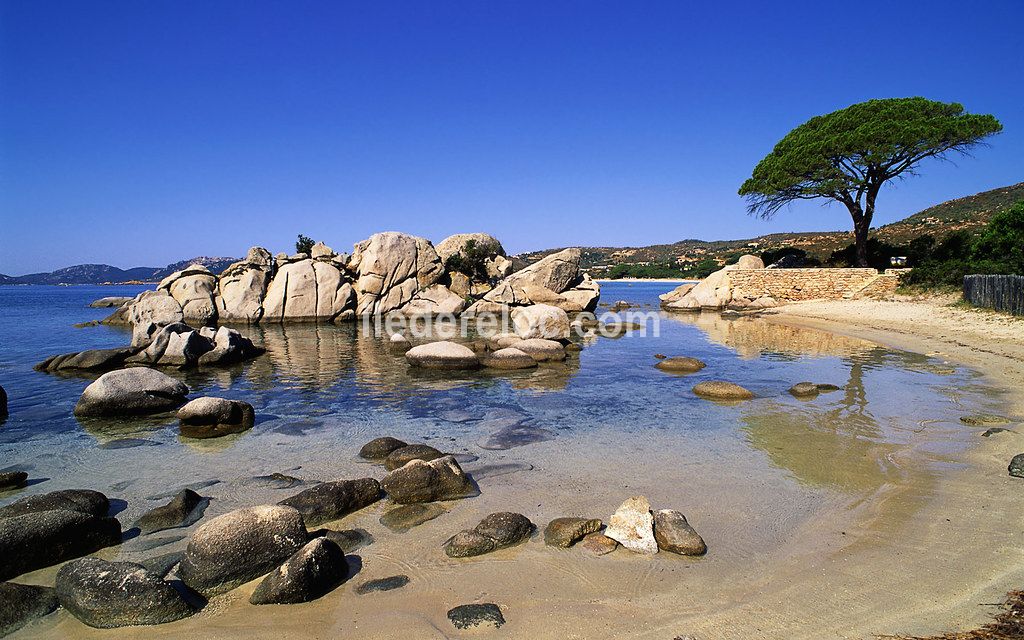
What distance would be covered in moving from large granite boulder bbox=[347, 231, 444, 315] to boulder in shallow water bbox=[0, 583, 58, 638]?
3279cm

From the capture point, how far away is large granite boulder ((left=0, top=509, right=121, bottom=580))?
5258 millimetres

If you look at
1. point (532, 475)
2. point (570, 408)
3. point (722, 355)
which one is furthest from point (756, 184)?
point (532, 475)

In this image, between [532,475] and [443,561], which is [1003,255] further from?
[443,561]

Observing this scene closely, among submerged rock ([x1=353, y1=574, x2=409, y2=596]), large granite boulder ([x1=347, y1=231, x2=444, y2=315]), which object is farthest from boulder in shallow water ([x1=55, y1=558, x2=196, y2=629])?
large granite boulder ([x1=347, y1=231, x2=444, y2=315])

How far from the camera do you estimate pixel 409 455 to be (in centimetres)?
869

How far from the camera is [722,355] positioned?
1964 cm

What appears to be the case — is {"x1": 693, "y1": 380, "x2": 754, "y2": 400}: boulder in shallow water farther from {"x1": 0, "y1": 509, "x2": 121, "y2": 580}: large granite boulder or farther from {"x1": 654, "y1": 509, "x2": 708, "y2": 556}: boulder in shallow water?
{"x1": 0, "y1": 509, "x2": 121, "y2": 580}: large granite boulder

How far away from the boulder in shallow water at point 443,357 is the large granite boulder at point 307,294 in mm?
20118

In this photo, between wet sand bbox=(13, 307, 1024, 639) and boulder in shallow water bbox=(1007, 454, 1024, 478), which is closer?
wet sand bbox=(13, 307, 1024, 639)

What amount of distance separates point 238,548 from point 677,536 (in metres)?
4.13

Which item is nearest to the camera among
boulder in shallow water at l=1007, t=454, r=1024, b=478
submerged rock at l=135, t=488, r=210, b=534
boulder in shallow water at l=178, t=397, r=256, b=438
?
submerged rock at l=135, t=488, r=210, b=534

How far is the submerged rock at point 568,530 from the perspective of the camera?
5.71m

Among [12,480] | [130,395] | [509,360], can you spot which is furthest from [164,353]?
[12,480]

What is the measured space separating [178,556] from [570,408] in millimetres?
8021
